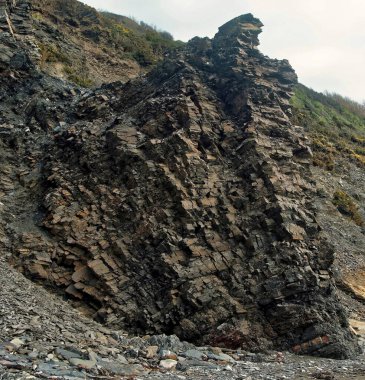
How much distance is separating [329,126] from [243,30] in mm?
39547

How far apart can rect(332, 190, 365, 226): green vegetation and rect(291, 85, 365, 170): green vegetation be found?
716cm

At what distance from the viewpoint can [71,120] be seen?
85.0 ft

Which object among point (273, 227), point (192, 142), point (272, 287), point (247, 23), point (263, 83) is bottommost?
point (272, 287)

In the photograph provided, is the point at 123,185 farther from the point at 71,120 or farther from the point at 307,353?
the point at 307,353

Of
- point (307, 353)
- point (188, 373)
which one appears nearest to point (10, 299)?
point (188, 373)

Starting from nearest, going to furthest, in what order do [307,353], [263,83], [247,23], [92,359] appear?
[92,359] → [307,353] → [263,83] → [247,23]

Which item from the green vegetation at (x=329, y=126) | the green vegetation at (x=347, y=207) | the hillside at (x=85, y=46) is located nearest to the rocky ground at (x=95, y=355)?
the green vegetation at (x=347, y=207)

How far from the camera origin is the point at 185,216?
58.6ft

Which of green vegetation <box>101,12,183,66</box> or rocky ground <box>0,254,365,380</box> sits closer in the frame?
rocky ground <box>0,254,365,380</box>

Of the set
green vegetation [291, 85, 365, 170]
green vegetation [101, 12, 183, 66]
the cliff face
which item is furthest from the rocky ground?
green vegetation [101, 12, 183, 66]

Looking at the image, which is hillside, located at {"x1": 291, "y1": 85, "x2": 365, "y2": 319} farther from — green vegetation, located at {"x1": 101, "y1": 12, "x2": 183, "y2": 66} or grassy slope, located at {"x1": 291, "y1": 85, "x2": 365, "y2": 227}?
green vegetation, located at {"x1": 101, "y1": 12, "x2": 183, "y2": 66}

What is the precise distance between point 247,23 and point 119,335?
953 inches

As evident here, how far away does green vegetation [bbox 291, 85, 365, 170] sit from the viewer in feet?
155

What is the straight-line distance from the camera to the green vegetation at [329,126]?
47.3m
